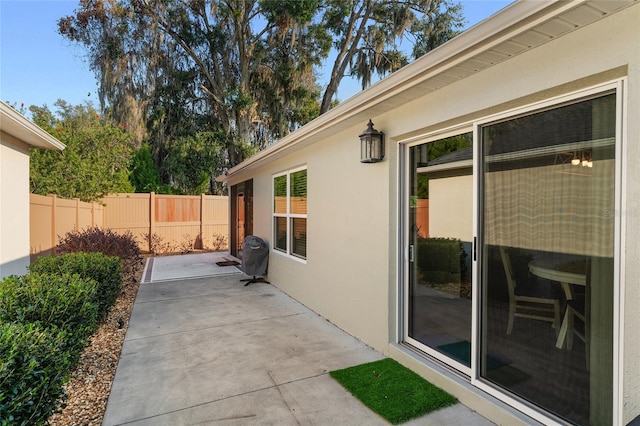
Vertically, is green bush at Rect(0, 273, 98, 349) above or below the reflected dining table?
below

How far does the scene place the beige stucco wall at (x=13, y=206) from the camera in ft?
15.5

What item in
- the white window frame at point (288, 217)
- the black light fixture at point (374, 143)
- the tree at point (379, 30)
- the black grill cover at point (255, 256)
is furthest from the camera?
the tree at point (379, 30)

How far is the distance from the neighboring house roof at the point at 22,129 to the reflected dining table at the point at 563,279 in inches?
207

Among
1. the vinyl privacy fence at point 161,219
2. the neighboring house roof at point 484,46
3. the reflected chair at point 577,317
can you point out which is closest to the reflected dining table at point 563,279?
the reflected chair at point 577,317

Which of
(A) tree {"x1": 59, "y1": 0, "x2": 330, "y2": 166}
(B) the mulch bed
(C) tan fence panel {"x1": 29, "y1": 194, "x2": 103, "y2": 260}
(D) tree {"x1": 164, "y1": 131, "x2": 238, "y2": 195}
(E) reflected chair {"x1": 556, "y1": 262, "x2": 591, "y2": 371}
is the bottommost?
(B) the mulch bed

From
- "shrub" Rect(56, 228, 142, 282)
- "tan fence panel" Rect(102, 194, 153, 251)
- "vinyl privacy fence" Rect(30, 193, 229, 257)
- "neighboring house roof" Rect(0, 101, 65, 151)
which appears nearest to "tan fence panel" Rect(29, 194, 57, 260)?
"shrub" Rect(56, 228, 142, 282)

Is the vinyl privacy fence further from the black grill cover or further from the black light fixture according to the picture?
the black light fixture

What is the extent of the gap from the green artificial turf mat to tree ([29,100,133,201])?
29.5 feet

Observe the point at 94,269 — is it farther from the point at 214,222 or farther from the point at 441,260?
the point at 214,222

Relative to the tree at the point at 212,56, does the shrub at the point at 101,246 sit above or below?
below

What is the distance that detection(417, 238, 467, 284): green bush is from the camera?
3.06 m

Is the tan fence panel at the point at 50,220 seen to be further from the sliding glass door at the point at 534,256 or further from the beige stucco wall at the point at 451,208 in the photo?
the sliding glass door at the point at 534,256

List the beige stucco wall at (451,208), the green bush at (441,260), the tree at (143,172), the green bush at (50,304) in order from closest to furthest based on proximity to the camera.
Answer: the green bush at (50,304)
the beige stucco wall at (451,208)
the green bush at (441,260)
the tree at (143,172)

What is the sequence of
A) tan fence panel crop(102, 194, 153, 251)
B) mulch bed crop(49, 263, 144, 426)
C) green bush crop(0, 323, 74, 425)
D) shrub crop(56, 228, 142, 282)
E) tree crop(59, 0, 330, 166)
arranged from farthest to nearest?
tree crop(59, 0, 330, 166), tan fence panel crop(102, 194, 153, 251), shrub crop(56, 228, 142, 282), mulch bed crop(49, 263, 144, 426), green bush crop(0, 323, 74, 425)
